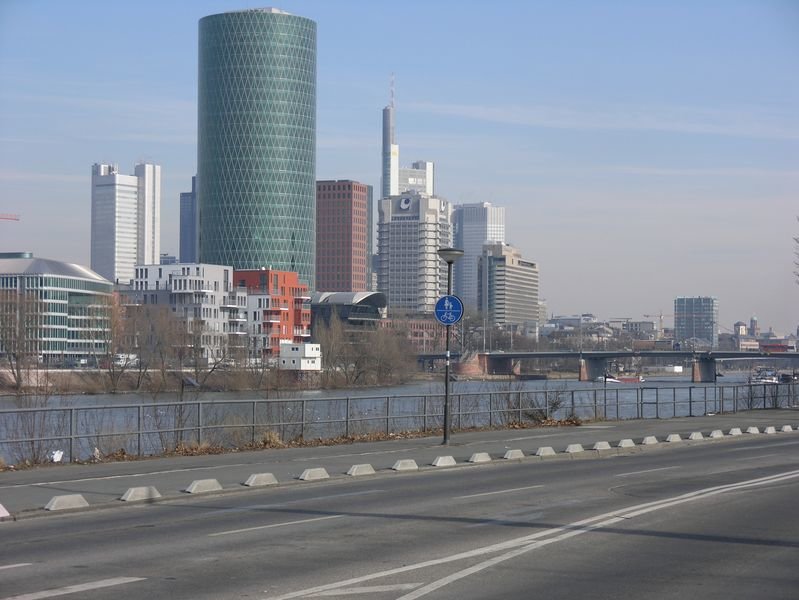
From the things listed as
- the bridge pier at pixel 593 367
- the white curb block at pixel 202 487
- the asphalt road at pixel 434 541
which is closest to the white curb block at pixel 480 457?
the asphalt road at pixel 434 541

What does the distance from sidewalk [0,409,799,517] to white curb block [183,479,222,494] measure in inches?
6.9

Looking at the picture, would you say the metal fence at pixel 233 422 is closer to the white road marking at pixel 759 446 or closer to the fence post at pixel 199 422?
the fence post at pixel 199 422

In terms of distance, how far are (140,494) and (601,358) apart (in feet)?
427

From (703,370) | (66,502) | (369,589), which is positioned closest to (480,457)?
(66,502)

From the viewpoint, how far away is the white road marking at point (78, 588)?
1009 centimetres

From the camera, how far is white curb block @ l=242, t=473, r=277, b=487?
19734 millimetres

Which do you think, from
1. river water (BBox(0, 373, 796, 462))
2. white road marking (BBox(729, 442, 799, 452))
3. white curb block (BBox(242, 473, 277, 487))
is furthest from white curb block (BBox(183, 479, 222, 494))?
white road marking (BBox(729, 442, 799, 452))

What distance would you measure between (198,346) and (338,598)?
93.6m

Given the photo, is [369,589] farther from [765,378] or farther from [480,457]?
[765,378]

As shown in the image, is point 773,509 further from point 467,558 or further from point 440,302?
point 440,302

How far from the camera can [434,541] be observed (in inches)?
536

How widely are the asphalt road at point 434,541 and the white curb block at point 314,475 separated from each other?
0.93 feet

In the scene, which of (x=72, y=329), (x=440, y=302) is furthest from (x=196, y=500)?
(x=72, y=329)

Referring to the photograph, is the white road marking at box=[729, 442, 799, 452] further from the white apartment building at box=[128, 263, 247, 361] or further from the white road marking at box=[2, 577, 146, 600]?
the white apartment building at box=[128, 263, 247, 361]
